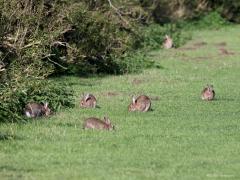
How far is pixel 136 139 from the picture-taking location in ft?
45.4

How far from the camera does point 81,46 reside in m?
23.8

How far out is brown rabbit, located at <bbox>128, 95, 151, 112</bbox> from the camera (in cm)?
1694

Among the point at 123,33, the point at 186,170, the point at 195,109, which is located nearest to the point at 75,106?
the point at 195,109

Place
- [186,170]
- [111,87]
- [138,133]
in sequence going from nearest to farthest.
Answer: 1. [186,170]
2. [138,133]
3. [111,87]

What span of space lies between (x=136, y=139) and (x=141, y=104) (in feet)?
10.6

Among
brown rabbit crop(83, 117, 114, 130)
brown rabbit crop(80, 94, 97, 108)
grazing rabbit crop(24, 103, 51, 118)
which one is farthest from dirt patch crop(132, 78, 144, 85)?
brown rabbit crop(83, 117, 114, 130)

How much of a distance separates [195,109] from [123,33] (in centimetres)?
877

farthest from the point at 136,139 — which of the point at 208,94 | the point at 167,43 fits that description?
the point at 167,43

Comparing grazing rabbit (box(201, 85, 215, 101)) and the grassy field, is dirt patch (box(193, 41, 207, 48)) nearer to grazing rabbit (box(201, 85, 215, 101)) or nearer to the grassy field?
the grassy field

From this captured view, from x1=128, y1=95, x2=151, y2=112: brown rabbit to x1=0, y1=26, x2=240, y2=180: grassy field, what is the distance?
198mm

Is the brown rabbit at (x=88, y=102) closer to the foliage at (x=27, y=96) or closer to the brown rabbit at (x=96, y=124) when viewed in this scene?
the foliage at (x=27, y=96)

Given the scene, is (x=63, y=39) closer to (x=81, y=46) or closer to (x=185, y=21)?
(x=81, y=46)

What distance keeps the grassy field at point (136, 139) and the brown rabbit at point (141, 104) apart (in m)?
0.20

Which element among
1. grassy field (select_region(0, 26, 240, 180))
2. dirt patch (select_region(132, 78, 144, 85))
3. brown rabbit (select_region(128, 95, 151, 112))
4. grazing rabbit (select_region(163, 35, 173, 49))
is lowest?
grassy field (select_region(0, 26, 240, 180))
